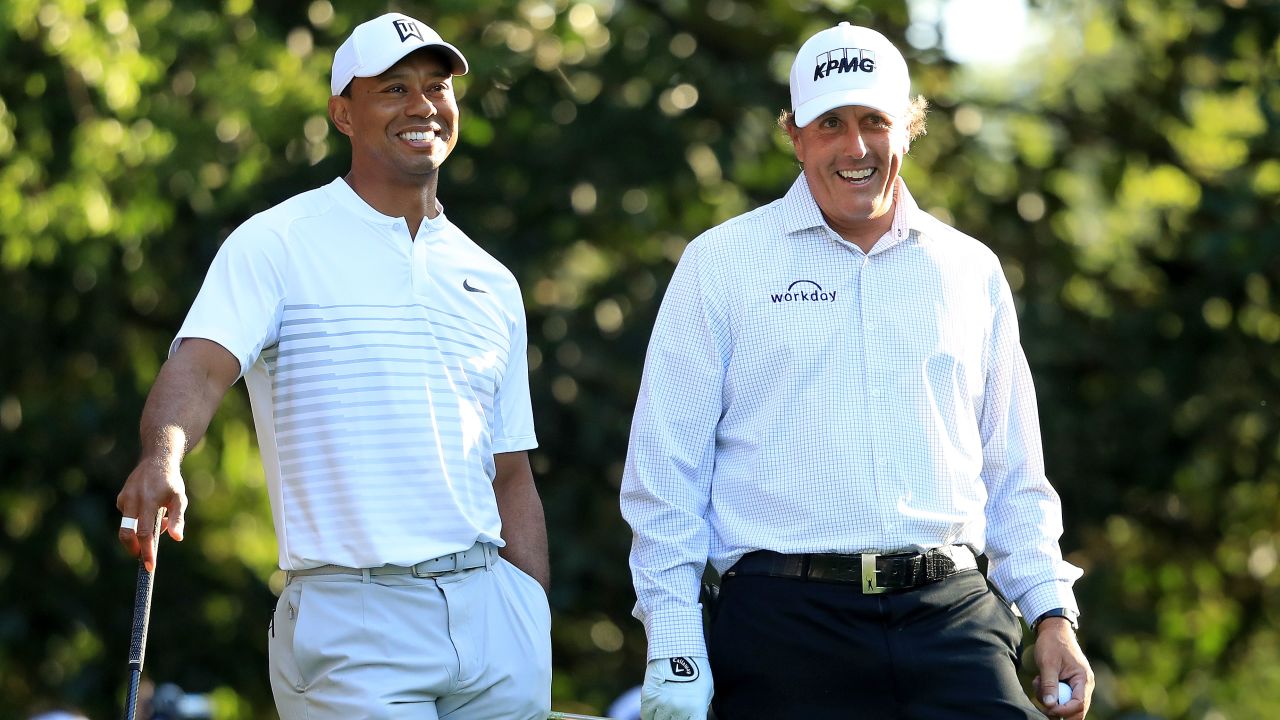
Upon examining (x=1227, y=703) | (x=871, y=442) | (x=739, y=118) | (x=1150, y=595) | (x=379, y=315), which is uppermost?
(x=739, y=118)

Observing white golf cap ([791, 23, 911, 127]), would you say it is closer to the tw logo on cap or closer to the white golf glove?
the tw logo on cap

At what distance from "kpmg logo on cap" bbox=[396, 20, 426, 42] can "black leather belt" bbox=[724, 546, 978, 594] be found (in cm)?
128

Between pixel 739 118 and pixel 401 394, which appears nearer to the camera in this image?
pixel 401 394

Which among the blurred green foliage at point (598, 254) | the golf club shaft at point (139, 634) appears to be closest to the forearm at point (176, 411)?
the golf club shaft at point (139, 634)

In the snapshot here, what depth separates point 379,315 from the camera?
3.58 m

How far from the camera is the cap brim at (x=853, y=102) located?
361 cm

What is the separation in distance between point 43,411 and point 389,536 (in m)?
5.17

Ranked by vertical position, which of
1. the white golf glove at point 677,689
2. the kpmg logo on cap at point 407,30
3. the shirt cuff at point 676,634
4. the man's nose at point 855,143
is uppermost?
the kpmg logo on cap at point 407,30

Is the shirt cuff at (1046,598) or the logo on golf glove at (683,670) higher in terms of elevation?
the shirt cuff at (1046,598)

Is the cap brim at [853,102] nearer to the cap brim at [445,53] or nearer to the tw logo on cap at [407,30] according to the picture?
the cap brim at [445,53]

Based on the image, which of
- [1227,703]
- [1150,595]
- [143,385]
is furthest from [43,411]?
[1227,703]

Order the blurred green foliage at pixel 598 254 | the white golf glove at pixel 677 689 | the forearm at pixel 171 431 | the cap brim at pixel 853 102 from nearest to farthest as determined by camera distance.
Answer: the forearm at pixel 171 431
the white golf glove at pixel 677 689
the cap brim at pixel 853 102
the blurred green foliage at pixel 598 254

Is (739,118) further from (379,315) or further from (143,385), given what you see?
(379,315)

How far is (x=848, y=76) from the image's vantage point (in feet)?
11.9
